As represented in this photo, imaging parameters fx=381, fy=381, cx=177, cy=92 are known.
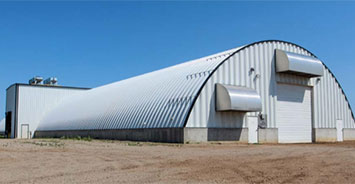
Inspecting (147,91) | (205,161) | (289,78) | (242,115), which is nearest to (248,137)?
(242,115)

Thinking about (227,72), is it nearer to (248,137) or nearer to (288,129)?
(248,137)

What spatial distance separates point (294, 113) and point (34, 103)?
3387 cm

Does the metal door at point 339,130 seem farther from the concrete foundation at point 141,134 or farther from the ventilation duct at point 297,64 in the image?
the concrete foundation at point 141,134

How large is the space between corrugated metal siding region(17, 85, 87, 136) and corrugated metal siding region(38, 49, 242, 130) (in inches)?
293

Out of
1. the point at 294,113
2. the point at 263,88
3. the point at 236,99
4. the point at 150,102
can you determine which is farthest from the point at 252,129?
the point at 150,102

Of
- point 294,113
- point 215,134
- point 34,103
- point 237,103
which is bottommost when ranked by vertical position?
point 215,134

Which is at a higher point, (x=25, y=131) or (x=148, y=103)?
(x=148, y=103)

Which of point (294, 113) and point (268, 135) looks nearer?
point (268, 135)

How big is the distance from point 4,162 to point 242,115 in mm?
16907

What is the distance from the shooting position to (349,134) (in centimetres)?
3534

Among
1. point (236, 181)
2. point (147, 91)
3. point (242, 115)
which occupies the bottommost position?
point (236, 181)

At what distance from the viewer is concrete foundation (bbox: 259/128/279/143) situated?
2789cm

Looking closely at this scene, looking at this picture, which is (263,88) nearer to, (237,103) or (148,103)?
(237,103)

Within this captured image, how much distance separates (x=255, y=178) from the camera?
10.2 m
